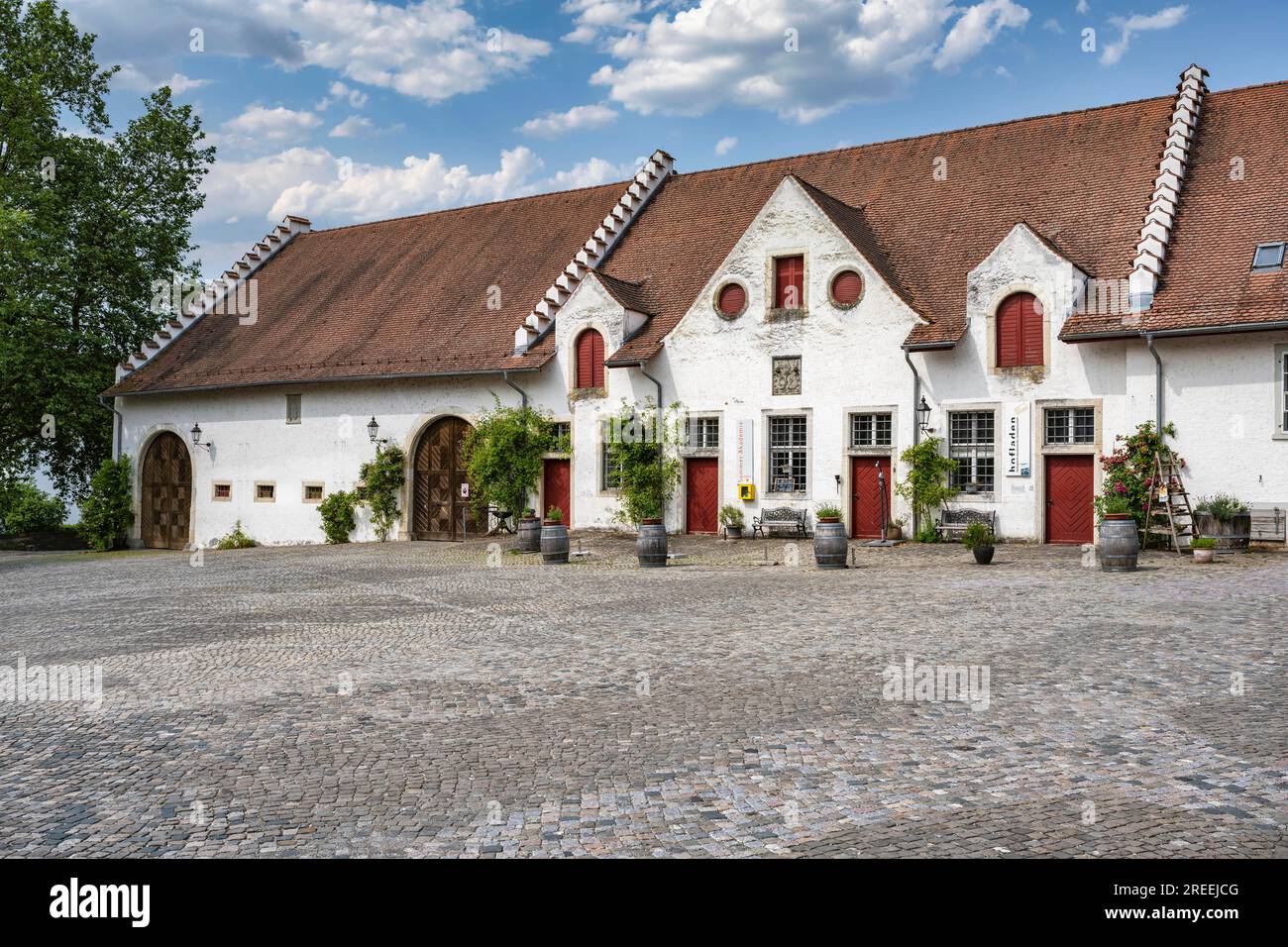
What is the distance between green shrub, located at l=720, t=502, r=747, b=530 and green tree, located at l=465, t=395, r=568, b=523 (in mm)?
A: 5181

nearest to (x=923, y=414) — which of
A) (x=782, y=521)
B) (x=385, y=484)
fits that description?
(x=782, y=521)

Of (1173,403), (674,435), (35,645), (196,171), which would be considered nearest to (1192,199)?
(1173,403)

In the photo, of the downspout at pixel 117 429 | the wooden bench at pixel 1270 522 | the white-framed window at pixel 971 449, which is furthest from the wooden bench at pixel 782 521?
the downspout at pixel 117 429

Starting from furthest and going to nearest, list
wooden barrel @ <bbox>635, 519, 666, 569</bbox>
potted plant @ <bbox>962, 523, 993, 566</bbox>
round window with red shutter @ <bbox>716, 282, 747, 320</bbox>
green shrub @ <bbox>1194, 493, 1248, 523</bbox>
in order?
round window with red shutter @ <bbox>716, 282, 747, 320</bbox> < wooden barrel @ <bbox>635, 519, 666, 569</bbox> < green shrub @ <bbox>1194, 493, 1248, 523</bbox> < potted plant @ <bbox>962, 523, 993, 566</bbox>

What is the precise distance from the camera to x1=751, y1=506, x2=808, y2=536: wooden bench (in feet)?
85.9

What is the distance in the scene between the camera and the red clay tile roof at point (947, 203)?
82.5 ft

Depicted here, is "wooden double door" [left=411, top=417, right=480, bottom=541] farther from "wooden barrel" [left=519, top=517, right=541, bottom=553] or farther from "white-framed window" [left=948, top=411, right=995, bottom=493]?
"white-framed window" [left=948, top=411, right=995, bottom=493]

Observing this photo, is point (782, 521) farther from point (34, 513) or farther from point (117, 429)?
point (34, 513)

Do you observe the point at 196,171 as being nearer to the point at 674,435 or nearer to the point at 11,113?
the point at 11,113

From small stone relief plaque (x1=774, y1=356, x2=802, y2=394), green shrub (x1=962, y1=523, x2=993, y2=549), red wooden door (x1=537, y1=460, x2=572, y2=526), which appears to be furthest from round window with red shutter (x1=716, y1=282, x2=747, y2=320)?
green shrub (x1=962, y1=523, x2=993, y2=549)

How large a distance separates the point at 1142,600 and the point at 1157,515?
27.7 feet

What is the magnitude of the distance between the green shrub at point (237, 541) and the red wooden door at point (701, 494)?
48.8ft

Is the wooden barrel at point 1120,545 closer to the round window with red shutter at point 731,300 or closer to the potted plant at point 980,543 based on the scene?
the potted plant at point 980,543
